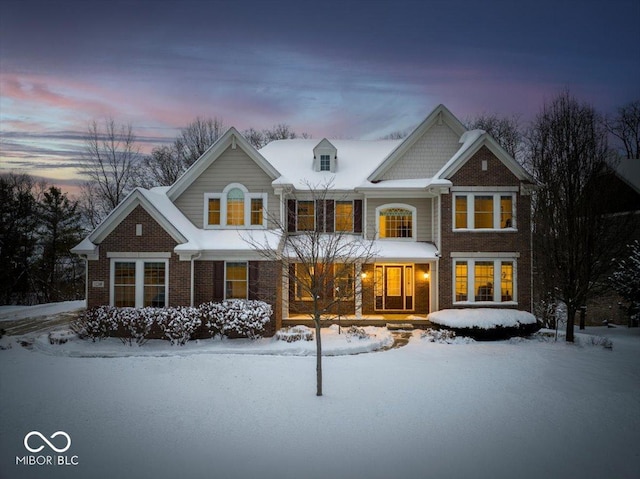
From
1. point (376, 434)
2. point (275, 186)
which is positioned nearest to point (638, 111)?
point (275, 186)

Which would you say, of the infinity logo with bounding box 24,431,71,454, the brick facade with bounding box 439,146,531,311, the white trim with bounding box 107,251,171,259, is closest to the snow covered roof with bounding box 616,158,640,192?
the brick facade with bounding box 439,146,531,311

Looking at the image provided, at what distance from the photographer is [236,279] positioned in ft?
53.1

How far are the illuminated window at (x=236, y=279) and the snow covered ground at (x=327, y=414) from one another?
375cm

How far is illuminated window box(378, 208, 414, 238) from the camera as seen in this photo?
61.2 ft

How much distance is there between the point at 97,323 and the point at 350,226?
37.1 ft

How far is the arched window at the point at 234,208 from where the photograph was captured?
17812mm

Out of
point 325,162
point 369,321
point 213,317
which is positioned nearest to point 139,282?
point 213,317

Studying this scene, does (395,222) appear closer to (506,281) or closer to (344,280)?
(506,281)

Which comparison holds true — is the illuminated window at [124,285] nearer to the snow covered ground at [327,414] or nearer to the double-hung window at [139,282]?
the double-hung window at [139,282]

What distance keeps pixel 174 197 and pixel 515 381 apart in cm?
1527

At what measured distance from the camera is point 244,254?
1577 cm

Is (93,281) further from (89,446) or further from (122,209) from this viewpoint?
(89,446)

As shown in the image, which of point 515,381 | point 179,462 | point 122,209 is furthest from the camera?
point 122,209

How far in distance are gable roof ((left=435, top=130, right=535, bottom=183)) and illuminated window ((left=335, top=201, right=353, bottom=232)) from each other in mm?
4327
